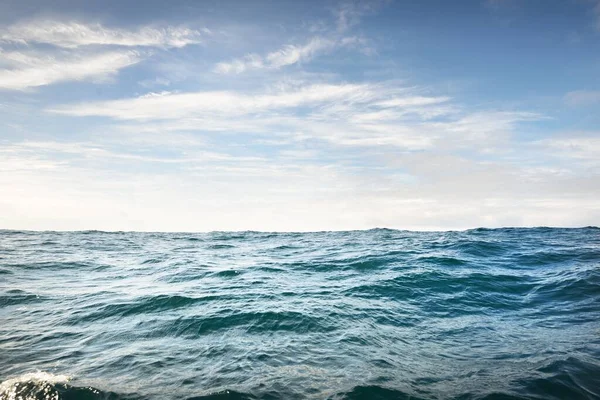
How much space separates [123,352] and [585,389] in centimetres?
1012

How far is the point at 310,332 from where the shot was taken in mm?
9219

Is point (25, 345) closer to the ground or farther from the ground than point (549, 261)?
closer to the ground

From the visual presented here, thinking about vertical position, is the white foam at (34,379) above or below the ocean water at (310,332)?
below

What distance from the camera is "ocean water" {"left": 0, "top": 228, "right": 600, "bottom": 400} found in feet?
20.7

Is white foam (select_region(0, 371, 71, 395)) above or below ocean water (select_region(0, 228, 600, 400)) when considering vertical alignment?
below

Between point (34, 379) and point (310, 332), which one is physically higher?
point (310, 332)

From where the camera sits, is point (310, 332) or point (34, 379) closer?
point (34, 379)

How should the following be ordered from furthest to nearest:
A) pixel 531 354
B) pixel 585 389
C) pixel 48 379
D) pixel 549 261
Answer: pixel 549 261, pixel 531 354, pixel 48 379, pixel 585 389

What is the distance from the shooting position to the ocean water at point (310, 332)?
6.31 meters

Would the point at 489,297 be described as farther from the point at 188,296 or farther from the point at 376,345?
the point at 188,296

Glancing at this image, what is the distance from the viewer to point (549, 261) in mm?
19203

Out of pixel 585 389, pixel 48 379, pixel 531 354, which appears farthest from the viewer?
pixel 531 354

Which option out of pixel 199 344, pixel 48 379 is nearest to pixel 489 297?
pixel 199 344

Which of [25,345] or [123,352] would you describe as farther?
[25,345]
